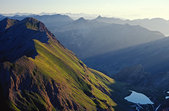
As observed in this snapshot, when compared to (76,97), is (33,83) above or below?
above

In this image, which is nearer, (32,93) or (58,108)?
(32,93)

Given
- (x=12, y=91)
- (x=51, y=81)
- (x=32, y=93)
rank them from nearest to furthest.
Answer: (x=12, y=91) < (x=32, y=93) < (x=51, y=81)

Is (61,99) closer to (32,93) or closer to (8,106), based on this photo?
(32,93)

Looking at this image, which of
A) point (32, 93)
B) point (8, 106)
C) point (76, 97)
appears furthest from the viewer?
point (76, 97)

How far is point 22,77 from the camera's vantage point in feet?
475

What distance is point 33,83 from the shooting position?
488ft

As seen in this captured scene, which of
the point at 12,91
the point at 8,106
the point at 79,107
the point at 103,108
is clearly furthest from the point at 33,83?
the point at 103,108

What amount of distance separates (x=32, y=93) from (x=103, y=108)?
242ft

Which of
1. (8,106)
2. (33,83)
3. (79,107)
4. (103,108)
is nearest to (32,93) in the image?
(33,83)

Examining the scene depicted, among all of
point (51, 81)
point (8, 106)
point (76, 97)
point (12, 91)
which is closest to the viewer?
point (8, 106)

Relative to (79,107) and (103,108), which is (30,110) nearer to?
(79,107)

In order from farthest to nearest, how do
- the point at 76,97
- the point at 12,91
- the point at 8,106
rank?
the point at 76,97 → the point at 12,91 → the point at 8,106

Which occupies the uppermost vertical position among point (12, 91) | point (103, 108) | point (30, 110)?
point (12, 91)

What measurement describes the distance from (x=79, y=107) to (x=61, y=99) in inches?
700
